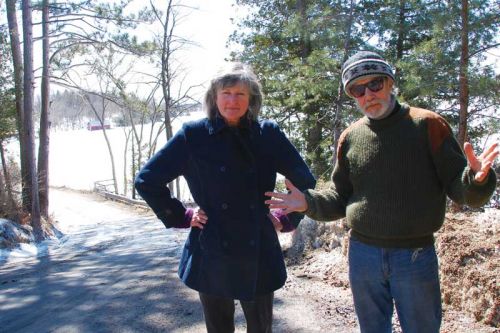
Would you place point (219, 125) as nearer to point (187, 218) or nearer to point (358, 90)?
point (187, 218)

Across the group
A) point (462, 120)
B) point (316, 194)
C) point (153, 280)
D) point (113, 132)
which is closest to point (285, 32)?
point (462, 120)

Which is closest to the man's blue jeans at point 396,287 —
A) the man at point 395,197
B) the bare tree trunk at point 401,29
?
the man at point 395,197

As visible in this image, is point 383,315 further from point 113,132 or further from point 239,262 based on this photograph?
point 113,132

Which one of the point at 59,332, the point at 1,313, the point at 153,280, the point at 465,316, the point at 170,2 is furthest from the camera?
the point at 170,2

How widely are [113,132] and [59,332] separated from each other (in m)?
81.4

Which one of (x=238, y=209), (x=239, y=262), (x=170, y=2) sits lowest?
(x=239, y=262)

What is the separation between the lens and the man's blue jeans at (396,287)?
1.93 meters

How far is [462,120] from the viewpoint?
8016mm

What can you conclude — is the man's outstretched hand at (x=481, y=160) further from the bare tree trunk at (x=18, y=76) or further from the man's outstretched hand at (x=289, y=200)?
the bare tree trunk at (x=18, y=76)

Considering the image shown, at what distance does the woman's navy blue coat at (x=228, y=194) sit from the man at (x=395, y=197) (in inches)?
6.3

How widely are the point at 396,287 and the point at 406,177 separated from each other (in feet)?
1.59

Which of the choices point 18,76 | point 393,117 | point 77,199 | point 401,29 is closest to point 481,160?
point 393,117

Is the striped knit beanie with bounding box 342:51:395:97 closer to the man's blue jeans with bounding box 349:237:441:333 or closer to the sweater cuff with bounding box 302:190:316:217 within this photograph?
the sweater cuff with bounding box 302:190:316:217

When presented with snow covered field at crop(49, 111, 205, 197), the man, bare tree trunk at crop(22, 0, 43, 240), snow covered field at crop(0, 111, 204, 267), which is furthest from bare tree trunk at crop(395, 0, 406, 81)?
snow covered field at crop(49, 111, 205, 197)
